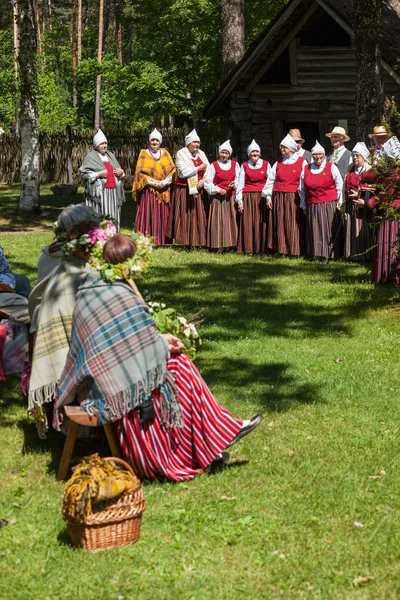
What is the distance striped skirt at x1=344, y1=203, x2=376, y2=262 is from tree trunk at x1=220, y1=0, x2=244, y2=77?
10.5m

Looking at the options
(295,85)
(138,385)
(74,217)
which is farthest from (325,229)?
(138,385)

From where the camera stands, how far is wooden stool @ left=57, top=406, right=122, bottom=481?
20.0 ft

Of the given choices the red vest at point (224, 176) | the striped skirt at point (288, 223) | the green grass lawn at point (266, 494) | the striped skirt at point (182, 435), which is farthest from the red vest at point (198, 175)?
the striped skirt at point (182, 435)

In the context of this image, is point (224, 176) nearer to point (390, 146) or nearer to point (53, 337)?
point (390, 146)

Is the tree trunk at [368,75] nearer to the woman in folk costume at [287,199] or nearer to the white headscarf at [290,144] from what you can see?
the white headscarf at [290,144]

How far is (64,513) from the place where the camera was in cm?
535

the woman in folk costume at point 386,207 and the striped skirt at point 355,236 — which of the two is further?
the striped skirt at point 355,236

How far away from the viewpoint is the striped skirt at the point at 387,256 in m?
12.1

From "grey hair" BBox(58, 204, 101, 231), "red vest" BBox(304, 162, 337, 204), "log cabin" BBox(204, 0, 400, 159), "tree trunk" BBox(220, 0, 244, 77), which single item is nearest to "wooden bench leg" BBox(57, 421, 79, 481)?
"grey hair" BBox(58, 204, 101, 231)

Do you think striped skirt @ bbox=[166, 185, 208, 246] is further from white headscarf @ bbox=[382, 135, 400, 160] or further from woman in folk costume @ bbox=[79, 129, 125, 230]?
white headscarf @ bbox=[382, 135, 400, 160]

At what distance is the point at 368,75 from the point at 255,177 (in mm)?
2351

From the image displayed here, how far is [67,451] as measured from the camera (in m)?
6.42

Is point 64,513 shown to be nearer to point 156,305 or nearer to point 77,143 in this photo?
point 156,305

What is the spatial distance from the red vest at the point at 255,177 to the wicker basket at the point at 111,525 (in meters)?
10.2
